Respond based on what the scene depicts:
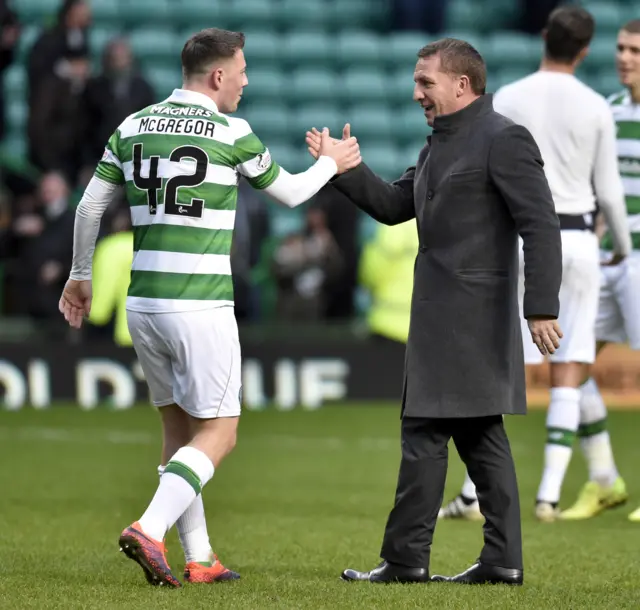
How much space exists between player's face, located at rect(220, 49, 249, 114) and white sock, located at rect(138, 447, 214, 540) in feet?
3.93

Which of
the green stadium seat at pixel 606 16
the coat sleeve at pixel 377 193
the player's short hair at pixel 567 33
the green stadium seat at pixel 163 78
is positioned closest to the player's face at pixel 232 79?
the coat sleeve at pixel 377 193

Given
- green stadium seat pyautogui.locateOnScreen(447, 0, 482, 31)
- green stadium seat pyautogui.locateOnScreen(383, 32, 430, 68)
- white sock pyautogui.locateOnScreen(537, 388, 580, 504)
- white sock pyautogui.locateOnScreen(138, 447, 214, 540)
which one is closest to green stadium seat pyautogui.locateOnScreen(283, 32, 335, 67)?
green stadium seat pyautogui.locateOnScreen(383, 32, 430, 68)

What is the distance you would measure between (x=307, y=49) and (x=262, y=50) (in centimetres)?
56

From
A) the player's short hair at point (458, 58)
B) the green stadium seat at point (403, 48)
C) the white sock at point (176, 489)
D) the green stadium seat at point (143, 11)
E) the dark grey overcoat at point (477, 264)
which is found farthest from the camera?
the green stadium seat at point (143, 11)

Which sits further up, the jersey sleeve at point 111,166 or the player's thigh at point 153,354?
the jersey sleeve at point 111,166

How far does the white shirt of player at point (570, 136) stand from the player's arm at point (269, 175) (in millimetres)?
2121

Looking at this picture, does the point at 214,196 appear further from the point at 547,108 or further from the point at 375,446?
the point at 375,446

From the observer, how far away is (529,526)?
7191mm

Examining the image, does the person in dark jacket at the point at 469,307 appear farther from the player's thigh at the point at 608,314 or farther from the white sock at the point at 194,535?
the player's thigh at the point at 608,314

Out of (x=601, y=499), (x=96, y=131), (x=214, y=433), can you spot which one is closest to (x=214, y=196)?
(x=214, y=433)

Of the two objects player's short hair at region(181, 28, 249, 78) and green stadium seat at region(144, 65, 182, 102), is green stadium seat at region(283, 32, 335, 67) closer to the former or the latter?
green stadium seat at region(144, 65, 182, 102)

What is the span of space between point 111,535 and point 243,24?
13183 mm

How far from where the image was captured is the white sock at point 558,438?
734 centimetres

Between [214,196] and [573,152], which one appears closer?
[214,196]
